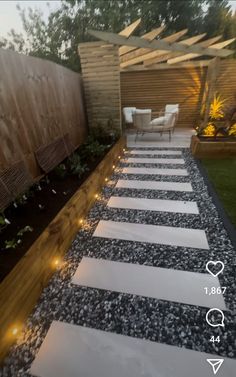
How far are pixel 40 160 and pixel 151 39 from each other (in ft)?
11.0

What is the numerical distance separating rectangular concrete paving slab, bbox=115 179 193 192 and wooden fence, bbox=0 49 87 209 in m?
1.15

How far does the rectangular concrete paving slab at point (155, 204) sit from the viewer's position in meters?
2.54

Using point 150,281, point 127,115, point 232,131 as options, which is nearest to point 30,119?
point 150,281

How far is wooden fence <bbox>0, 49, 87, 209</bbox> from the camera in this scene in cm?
216

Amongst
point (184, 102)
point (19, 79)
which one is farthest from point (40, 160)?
point (184, 102)

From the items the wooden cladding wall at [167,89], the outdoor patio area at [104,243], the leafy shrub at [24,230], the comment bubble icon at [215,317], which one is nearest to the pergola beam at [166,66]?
the wooden cladding wall at [167,89]

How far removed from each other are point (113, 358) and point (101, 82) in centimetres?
501

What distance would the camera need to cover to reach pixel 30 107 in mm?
2617

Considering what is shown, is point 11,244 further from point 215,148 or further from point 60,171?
point 215,148

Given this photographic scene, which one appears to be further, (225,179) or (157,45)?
(157,45)

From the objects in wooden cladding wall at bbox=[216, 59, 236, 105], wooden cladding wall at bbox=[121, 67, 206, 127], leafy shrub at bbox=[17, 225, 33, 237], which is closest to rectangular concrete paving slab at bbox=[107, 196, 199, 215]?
leafy shrub at bbox=[17, 225, 33, 237]

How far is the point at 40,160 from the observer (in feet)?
9.07

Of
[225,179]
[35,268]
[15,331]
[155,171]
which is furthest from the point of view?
[155,171]

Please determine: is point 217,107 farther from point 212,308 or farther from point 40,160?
point 212,308
